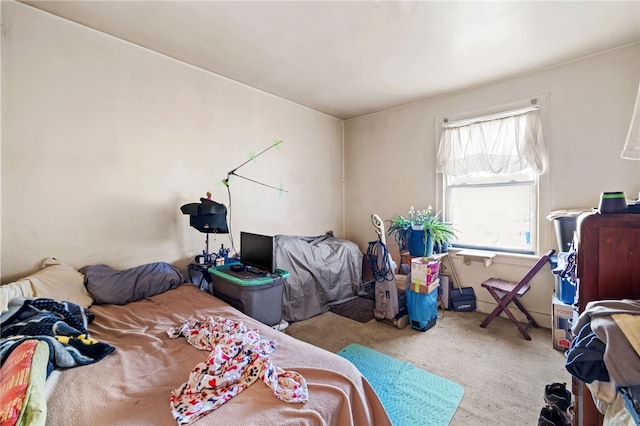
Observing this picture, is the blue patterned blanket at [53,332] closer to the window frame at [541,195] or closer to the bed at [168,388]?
the bed at [168,388]

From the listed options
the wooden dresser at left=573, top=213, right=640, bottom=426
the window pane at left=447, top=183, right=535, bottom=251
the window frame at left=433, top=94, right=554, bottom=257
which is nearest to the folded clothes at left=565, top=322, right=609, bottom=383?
the wooden dresser at left=573, top=213, right=640, bottom=426

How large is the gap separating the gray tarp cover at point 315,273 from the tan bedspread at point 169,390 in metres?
1.33

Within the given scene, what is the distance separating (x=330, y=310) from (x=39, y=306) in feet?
8.38

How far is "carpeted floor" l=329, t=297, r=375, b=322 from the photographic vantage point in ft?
10.2

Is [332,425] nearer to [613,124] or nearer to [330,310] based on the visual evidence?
[330,310]

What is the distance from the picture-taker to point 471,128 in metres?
3.37

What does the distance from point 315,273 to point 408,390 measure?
5.18 ft

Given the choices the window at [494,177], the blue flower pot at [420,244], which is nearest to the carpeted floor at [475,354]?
the blue flower pot at [420,244]

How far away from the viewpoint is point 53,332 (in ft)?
4.72

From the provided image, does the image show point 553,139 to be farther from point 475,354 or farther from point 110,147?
point 110,147

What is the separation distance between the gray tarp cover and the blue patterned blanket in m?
1.71

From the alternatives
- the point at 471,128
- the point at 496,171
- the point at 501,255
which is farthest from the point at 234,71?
the point at 501,255

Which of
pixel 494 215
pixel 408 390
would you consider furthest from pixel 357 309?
pixel 494 215

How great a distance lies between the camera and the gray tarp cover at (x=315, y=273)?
303 centimetres
